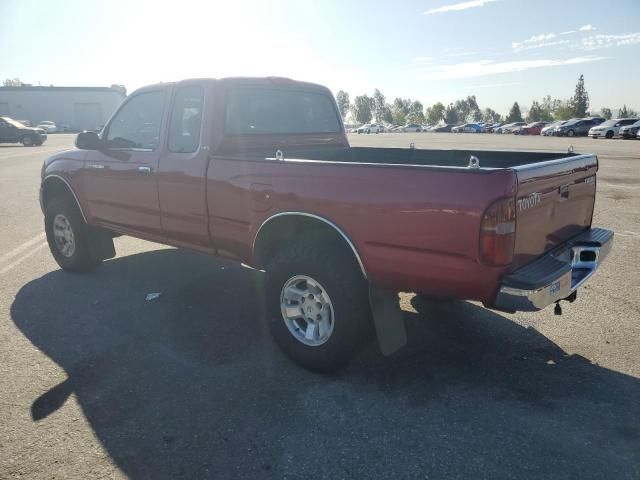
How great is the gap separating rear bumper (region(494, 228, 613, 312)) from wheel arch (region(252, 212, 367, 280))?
0.88 meters

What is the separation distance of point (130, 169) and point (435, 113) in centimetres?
13580

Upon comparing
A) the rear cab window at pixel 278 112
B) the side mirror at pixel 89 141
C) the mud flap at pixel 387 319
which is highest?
the rear cab window at pixel 278 112

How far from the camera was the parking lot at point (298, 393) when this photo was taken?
2564 mm

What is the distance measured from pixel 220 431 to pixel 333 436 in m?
0.65

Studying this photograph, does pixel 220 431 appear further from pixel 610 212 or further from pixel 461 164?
pixel 610 212

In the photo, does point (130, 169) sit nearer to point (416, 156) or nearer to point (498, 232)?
point (416, 156)

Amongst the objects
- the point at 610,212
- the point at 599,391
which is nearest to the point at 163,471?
the point at 599,391

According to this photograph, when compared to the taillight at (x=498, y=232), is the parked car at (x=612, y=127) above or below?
below

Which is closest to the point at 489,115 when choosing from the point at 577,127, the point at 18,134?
the point at 577,127

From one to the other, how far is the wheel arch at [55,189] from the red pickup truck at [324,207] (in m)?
0.11

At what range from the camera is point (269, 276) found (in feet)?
11.6

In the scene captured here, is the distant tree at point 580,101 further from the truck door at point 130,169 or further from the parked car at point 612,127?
the truck door at point 130,169

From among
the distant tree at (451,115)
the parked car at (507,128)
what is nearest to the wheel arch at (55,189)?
the parked car at (507,128)

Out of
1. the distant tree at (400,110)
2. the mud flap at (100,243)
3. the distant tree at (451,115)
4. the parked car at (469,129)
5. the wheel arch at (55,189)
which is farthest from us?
the distant tree at (400,110)
